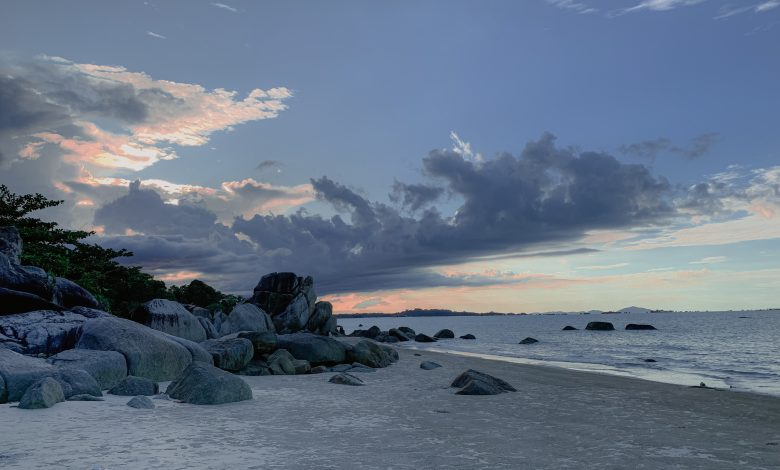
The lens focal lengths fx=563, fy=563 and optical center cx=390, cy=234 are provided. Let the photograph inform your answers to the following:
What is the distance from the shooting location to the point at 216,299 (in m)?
76.8

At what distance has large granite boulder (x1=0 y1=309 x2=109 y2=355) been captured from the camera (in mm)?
16266

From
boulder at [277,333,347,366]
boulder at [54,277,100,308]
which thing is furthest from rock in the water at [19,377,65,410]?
boulder at [277,333,347,366]

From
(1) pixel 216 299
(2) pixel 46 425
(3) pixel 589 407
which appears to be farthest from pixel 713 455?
(1) pixel 216 299

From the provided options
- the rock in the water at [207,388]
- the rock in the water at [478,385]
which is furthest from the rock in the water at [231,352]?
the rock in the water at [478,385]

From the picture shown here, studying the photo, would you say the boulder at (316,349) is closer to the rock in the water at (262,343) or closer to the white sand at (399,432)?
the rock in the water at (262,343)

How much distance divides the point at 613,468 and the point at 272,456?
4.95m

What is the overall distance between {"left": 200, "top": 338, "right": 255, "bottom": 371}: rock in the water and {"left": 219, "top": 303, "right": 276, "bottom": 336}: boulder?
1251 centimetres

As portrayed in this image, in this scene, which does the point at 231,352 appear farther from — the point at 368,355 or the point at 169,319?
the point at 368,355

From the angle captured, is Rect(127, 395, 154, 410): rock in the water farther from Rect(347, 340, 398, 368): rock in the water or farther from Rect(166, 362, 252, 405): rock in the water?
Rect(347, 340, 398, 368): rock in the water

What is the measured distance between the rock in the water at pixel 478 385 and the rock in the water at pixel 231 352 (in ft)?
27.8

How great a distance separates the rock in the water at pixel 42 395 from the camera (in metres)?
11.3

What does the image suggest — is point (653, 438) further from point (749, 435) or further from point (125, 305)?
point (125, 305)

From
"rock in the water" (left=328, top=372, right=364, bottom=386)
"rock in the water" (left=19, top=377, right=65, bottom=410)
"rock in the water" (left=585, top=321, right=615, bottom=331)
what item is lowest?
"rock in the water" (left=585, top=321, right=615, bottom=331)

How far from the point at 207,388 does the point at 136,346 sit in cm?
464
